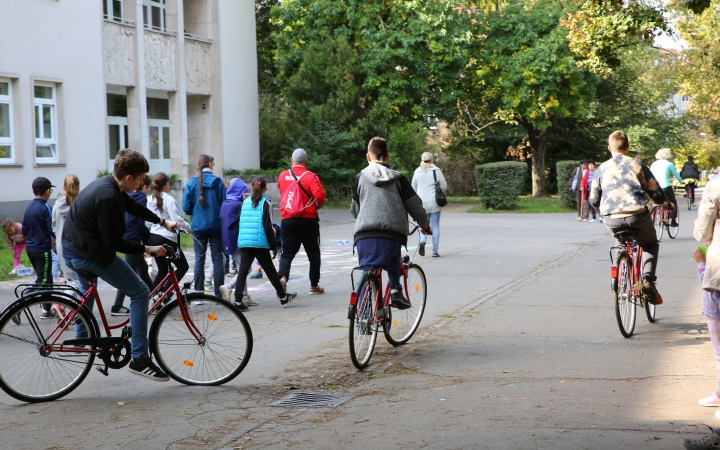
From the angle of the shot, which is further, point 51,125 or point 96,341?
point 51,125

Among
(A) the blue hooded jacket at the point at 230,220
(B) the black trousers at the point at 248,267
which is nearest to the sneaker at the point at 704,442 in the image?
(B) the black trousers at the point at 248,267

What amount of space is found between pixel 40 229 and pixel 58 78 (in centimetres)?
1455

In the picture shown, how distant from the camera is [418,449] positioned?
4.96 metres

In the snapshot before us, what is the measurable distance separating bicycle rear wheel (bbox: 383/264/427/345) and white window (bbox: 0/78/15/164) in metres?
16.3

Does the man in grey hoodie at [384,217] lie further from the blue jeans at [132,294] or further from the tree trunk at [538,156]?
the tree trunk at [538,156]

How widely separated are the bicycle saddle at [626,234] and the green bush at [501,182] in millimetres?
21840

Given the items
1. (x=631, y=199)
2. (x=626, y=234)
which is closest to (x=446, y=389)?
(x=626, y=234)

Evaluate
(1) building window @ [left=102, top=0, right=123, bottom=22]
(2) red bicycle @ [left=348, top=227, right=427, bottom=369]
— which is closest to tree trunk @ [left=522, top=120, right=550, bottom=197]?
(1) building window @ [left=102, top=0, right=123, bottom=22]

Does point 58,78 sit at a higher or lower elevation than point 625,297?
higher

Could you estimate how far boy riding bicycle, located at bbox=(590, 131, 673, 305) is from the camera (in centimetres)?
873

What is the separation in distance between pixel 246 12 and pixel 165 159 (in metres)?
6.27

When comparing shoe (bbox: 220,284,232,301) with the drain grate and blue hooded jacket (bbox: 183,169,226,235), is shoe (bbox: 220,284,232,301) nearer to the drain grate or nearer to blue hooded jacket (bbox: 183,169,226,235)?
blue hooded jacket (bbox: 183,169,226,235)

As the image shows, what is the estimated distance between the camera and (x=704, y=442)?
4.74 m

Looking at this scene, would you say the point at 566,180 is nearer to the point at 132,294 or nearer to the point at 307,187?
the point at 307,187
